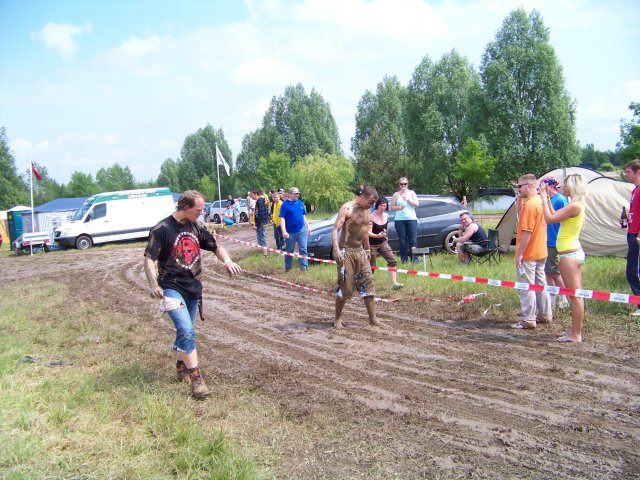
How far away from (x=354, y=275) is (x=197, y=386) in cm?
304

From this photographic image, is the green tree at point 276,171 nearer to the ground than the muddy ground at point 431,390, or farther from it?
farther from it

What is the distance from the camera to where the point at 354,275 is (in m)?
7.27

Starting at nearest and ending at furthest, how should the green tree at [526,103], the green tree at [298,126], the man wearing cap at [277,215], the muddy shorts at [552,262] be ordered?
the muddy shorts at [552,262] < the man wearing cap at [277,215] < the green tree at [526,103] < the green tree at [298,126]

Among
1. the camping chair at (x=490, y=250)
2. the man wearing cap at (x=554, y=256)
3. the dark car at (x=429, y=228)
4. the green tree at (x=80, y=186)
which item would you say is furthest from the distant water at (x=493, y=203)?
the green tree at (x=80, y=186)

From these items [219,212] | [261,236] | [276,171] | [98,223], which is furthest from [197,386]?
[276,171]

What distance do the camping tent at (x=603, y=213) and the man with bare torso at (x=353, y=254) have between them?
6409 millimetres

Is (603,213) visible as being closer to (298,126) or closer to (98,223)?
(98,223)

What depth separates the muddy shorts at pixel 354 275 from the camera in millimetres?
7145

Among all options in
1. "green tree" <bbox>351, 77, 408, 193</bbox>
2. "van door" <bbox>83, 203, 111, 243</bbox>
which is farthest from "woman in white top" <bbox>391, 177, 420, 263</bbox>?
"green tree" <bbox>351, 77, 408, 193</bbox>

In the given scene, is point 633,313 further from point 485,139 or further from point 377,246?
point 485,139

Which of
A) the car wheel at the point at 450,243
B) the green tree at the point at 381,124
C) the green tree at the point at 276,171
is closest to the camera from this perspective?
the car wheel at the point at 450,243

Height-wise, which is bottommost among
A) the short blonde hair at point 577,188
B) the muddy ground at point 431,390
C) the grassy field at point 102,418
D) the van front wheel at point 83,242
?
the muddy ground at point 431,390

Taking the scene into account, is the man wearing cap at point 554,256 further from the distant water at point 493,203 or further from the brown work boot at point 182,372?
the distant water at point 493,203

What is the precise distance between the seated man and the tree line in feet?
67.7
